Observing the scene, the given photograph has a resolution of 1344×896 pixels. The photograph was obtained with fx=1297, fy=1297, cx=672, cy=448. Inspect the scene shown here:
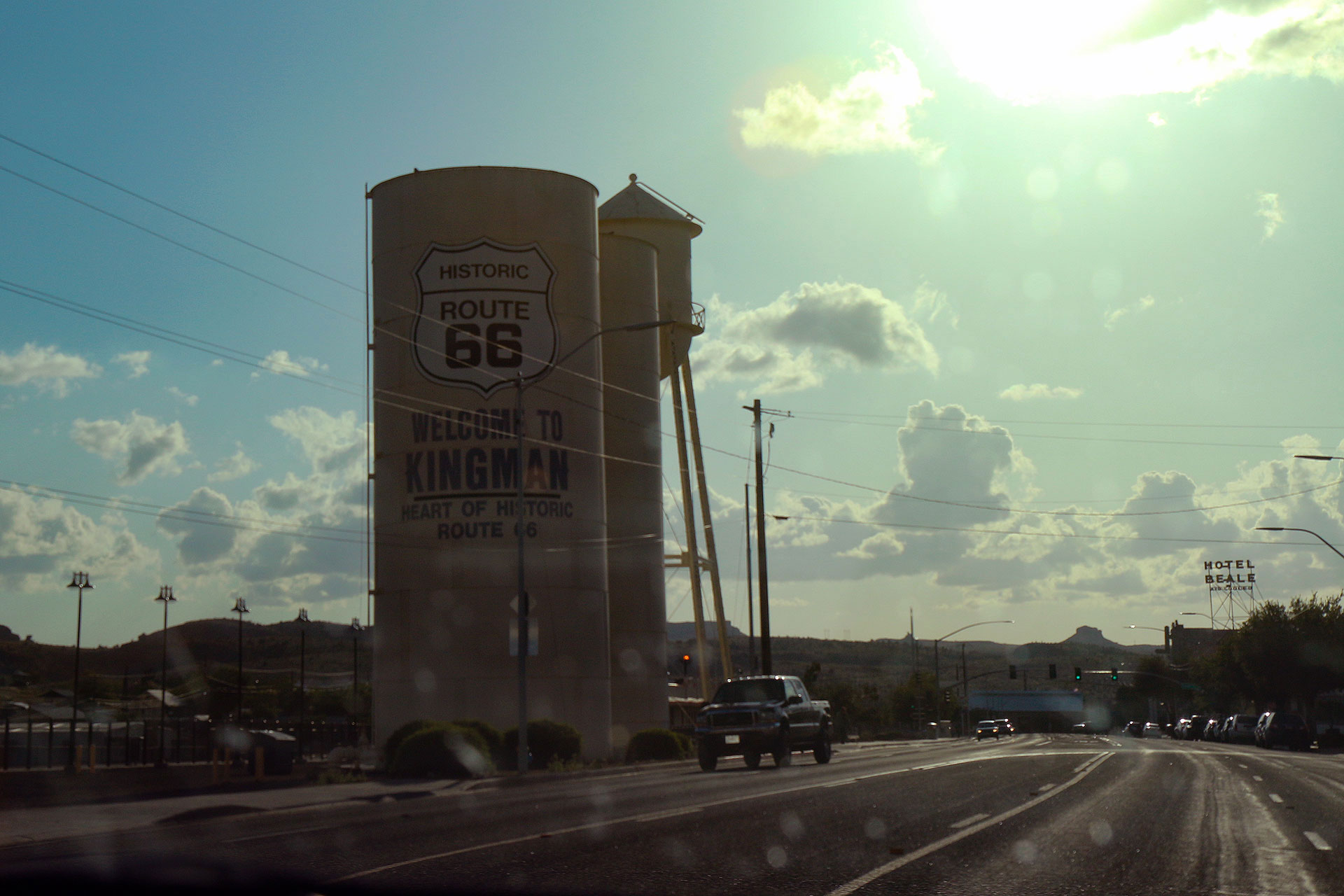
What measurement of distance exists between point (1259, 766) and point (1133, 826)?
16627 mm

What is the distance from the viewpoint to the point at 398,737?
31859mm

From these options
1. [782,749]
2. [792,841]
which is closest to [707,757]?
[782,749]

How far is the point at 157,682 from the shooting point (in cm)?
13362

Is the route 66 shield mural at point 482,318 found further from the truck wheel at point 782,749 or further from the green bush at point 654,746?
the truck wheel at point 782,749

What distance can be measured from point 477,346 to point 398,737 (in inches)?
473

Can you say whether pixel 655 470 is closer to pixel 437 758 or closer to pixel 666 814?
pixel 437 758

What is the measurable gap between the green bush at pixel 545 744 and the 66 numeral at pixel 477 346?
35.5 feet

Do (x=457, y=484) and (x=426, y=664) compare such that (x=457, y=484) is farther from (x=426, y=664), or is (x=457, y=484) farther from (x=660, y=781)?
(x=660, y=781)

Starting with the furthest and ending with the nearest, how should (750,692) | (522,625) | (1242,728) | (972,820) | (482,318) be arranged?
(1242,728) → (482,318) → (750,692) → (522,625) → (972,820)

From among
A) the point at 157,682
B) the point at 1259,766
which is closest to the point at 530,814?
the point at 1259,766

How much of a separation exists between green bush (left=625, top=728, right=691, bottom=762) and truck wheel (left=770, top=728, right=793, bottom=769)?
1009 centimetres

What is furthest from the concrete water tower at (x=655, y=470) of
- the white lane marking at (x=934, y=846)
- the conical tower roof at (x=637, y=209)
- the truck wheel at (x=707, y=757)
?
the white lane marking at (x=934, y=846)

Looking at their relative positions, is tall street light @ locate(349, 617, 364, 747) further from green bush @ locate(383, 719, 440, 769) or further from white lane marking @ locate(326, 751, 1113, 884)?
white lane marking @ locate(326, 751, 1113, 884)

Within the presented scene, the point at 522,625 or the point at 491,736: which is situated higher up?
the point at 522,625
